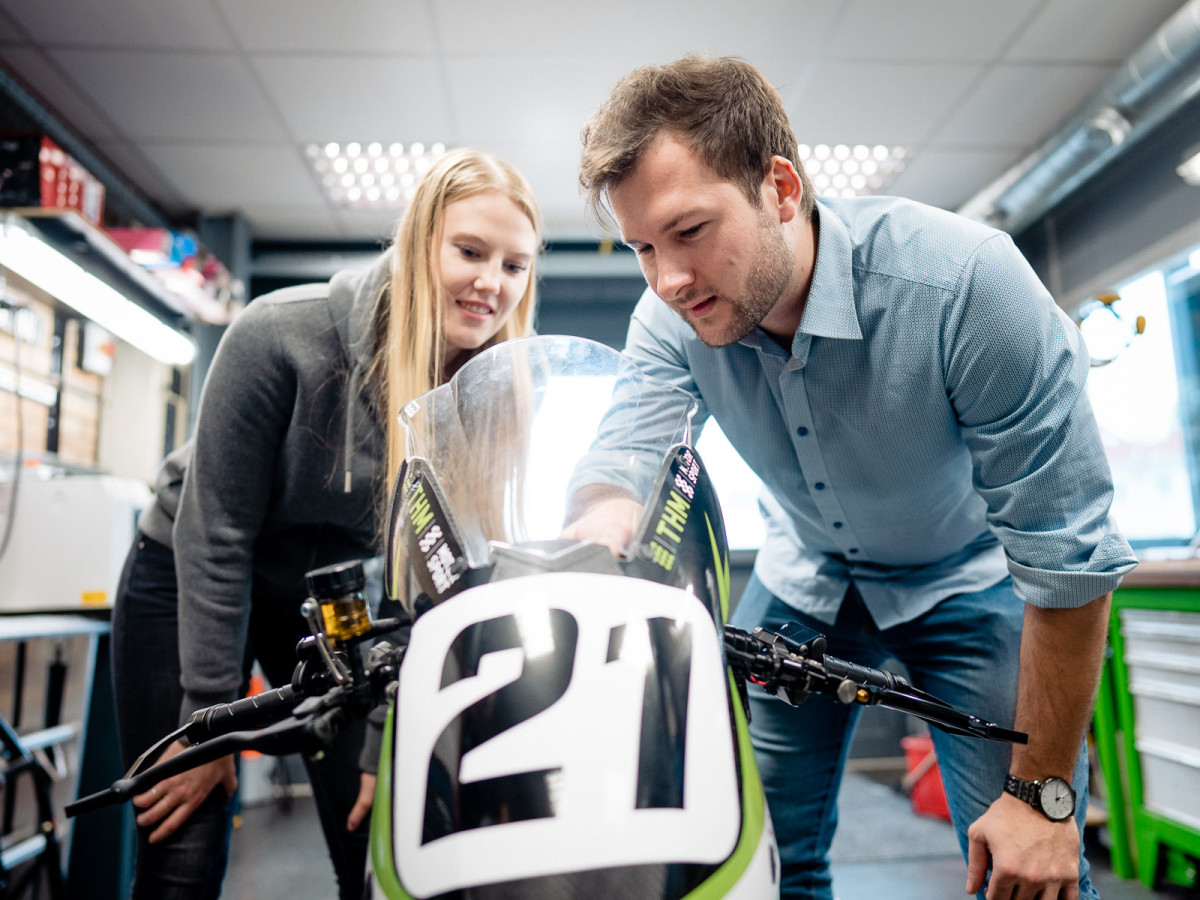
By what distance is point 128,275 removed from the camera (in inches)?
145

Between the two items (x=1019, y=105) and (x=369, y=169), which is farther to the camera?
(x=369, y=169)

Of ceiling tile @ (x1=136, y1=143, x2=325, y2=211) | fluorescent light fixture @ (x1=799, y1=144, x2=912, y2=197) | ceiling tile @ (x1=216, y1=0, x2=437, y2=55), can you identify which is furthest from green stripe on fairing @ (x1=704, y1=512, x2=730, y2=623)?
ceiling tile @ (x1=136, y1=143, x2=325, y2=211)

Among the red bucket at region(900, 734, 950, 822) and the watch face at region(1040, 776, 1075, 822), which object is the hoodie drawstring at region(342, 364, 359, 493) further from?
the red bucket at region(900, 734, 950, 822)

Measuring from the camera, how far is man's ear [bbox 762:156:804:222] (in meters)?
1.09

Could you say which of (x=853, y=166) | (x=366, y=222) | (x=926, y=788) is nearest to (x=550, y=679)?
(x=926, y=788)

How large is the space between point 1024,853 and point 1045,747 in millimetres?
127

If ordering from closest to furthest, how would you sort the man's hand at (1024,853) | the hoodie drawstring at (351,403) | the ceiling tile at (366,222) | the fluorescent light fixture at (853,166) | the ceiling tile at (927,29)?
the man's hand at (1024,853)
the hoodie drawstring at (351,403)
the ceiling tile at (927,29)
the fluorescent light fixture at (853,166)
the ceiling tile at (366,222)

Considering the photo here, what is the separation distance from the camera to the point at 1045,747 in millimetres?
928

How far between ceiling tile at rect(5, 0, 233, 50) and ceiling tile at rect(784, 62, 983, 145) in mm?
2383

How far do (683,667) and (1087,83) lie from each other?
4049 mm

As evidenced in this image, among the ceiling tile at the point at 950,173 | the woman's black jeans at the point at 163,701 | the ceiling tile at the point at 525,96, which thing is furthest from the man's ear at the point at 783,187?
the ceiling tile at the point at 950,173

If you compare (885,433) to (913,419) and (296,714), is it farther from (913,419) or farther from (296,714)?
(296,714)

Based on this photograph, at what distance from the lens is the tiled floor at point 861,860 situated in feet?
8.82

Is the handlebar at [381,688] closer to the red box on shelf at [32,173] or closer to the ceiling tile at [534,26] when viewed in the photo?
the ceiling tile at [534,26]
